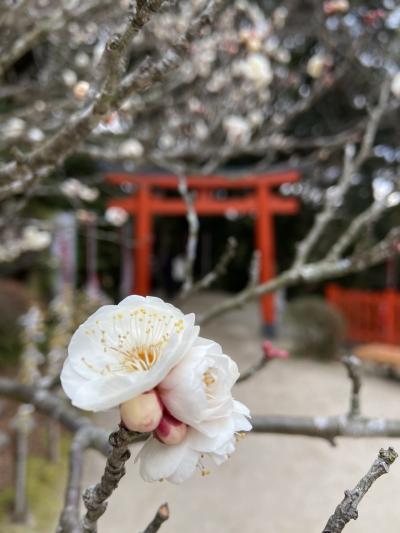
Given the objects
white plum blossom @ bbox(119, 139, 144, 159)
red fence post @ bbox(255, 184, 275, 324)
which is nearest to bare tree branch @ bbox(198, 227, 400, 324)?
white plum blossom @ bbox(119, 139, 144, 159)

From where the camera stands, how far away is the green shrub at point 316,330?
23.2 feet

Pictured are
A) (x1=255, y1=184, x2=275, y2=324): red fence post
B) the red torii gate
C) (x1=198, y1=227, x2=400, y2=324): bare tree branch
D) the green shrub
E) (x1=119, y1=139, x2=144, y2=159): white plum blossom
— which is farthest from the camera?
(x1=255, y1=184, x2=275, y2=324): red fence post

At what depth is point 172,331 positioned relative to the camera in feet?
1.59

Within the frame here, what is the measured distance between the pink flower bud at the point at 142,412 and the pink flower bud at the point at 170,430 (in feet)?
0.04

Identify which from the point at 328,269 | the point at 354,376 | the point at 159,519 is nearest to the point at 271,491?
the point at 328,269

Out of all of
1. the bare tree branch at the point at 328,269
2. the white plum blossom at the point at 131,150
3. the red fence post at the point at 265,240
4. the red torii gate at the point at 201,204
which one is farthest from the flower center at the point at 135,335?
the red fence post at the point at 265,240

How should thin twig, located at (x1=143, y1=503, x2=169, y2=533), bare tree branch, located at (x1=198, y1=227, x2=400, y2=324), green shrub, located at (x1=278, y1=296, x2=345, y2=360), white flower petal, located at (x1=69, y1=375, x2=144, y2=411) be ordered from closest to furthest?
white flower petal, located at (x1=69, y1=375, x2=144, y2=411) < thin twig, located at (x1=143, y1=503, x2=169, y2=533) < bare tree branch, located at (x1=198, y1=227, x2=400, y2=324) < green shrub, located at (x1=278, y1=296, x2=345, y2=360)

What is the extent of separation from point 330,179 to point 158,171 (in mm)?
3373

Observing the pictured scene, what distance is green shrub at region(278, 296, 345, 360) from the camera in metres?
7.07

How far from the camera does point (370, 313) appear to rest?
7547 mm

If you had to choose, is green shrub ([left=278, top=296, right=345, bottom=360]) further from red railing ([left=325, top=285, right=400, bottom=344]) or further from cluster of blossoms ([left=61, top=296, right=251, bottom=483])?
cluster of blossoms ([left=61, top=296, right=251, bottom=483])

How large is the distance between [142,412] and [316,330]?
6997mm

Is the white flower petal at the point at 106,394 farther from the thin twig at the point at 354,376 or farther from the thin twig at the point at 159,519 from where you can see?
the thin twig at the point at 354,376

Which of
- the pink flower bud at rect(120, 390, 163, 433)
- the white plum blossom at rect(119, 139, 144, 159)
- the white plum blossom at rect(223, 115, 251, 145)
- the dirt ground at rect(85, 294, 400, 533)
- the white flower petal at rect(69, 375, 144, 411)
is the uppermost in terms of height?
the white plum blossom at rect(223, 115, 251, 145)
